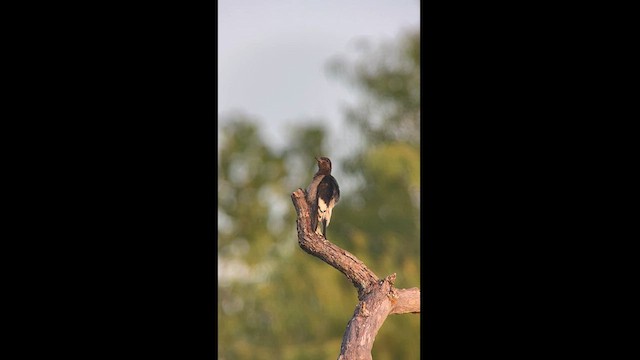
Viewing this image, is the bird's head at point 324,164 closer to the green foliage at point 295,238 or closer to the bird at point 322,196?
the bird at point 322,196

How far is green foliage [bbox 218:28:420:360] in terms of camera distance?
1039cm

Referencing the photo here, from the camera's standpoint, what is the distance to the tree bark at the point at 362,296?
3.31 metres

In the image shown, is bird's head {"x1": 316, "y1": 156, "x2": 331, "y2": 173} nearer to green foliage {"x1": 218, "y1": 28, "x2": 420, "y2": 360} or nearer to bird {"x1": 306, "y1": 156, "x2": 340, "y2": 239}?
bird {"x1": 306, "y1": 156, "x2": 340, "y2": 239}

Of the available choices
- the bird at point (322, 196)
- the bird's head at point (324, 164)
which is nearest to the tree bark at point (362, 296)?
the bird at point (322, 196)

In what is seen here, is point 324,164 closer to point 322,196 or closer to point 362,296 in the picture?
point 322,196

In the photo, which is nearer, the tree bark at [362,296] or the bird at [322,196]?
the tree bark at [362,296]

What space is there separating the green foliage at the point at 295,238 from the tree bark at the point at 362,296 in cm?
673

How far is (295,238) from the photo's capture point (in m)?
10.8

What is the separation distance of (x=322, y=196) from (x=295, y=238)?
7015 millimetres

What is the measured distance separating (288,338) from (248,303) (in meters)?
0.70

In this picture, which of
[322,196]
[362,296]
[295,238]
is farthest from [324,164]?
[295,238]
